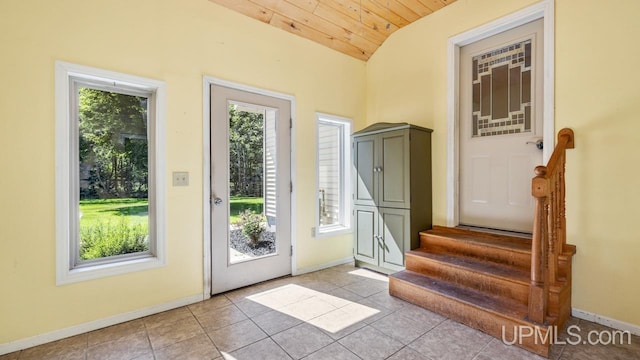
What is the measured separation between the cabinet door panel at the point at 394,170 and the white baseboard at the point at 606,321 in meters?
1.59

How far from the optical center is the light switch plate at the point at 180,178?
260 cm

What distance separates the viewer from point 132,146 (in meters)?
2.56

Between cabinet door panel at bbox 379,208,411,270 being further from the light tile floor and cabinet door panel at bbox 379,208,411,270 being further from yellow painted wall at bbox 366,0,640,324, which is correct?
yellow painted wall at bbox 366,0,640,324

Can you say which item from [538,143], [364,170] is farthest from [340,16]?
[538,143]

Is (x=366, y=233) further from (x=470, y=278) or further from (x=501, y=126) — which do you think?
(x=501, y=126)

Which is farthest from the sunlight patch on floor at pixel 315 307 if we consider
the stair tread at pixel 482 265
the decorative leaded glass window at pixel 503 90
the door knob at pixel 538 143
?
the decorative leaded glass window at pixel 503 90

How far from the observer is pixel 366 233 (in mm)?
3477

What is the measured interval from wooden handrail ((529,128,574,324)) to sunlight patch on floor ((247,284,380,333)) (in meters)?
1.15

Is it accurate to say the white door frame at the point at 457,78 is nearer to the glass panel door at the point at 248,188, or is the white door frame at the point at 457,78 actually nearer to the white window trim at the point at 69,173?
the glass panel door at the point at 248,188

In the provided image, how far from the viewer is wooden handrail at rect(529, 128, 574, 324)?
1.85 meters

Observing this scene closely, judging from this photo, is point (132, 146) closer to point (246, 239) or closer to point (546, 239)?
point (246, 239)

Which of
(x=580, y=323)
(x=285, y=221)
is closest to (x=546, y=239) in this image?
(x=580, y=323)

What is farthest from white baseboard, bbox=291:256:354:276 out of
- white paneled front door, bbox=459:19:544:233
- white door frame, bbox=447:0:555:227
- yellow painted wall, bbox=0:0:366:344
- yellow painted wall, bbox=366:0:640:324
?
yellow painted wall, bbox=366:0:640:324

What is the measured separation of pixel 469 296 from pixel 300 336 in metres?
1.36
